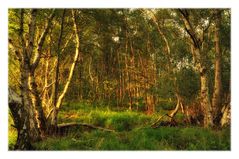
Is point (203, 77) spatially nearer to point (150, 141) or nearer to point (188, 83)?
point (150, 141)

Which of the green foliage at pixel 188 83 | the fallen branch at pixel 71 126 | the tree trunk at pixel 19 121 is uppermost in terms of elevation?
the green foliage at pixel 188 83

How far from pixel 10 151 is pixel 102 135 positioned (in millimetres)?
3528

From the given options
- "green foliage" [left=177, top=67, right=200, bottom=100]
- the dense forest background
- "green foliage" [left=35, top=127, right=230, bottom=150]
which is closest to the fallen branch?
the dense forest background

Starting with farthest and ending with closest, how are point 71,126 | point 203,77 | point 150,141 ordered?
1. point 71,126
2. point 203,77
3. point 150,141

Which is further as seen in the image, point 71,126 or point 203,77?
point 71,126

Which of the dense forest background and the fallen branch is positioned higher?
the dense forest background

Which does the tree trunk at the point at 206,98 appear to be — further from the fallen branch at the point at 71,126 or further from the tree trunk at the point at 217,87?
the fallen branch at the point at 71,126

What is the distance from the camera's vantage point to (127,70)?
56.2 feet

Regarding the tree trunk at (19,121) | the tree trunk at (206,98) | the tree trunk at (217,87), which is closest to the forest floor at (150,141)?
the tree trunk at (19,121)

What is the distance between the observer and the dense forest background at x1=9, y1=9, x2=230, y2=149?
10.1m

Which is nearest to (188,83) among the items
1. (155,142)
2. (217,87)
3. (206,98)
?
(217,87)

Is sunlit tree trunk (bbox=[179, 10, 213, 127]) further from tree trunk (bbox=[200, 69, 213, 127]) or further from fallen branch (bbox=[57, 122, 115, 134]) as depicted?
fallen branch (bbox=[57, 122, 115, 134])

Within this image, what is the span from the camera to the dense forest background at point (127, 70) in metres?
10.1
